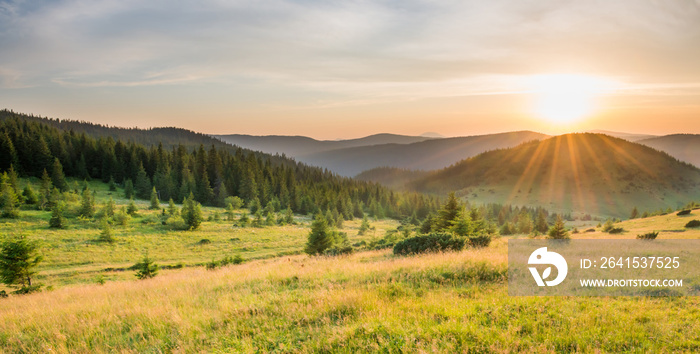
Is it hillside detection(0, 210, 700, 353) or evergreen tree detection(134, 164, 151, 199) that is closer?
hillside detection(0, 210, 700, 353)

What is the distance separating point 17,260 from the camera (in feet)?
67.0

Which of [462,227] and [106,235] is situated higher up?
[462,227]

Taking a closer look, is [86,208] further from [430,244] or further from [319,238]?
[430,244]

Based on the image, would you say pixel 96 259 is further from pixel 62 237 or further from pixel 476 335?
pixel 476 335

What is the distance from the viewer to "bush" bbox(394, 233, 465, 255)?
54.6 ft

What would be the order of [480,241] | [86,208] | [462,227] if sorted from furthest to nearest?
1. [86,208]
2. [462,227]
3. [480,241]

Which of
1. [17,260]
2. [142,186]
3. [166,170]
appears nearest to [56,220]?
[17,260]

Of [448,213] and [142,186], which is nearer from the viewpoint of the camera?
[448,213]

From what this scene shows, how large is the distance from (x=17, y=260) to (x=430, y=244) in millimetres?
25660

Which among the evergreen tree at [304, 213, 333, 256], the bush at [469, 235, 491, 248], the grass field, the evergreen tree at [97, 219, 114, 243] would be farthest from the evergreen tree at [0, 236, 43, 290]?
the bush at [469, 235, 491, 248]

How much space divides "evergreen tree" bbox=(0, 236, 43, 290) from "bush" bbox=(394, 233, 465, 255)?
23.4 meters

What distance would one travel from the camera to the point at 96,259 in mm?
36375

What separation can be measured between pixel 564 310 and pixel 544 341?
1.93 m

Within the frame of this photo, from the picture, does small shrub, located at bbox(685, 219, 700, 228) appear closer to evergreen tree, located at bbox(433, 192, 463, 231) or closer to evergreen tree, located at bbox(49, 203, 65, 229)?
evergreen tree, located at bbox(433, 192, 463, 231)
